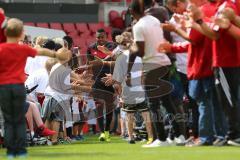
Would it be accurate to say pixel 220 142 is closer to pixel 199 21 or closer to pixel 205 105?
pixel 205 105

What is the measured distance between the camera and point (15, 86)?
7.84m

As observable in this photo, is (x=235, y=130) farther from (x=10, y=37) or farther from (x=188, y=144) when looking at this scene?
(x=10, y=37)

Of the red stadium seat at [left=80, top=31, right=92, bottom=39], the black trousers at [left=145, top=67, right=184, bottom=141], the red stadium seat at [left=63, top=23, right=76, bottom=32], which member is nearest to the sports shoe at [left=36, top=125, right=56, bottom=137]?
the black trousers at [left=145, top=67, right=184, bottom=141]

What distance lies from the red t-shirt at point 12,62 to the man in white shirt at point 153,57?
85.3 inches

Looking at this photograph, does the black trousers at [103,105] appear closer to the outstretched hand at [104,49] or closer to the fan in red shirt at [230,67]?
the outstretched hand at [104,49]

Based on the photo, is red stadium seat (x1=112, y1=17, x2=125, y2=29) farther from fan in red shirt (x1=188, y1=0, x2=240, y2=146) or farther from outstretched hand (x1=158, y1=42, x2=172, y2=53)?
fan in red shirt (x1=188, y1=0, x2=240, y2=146)

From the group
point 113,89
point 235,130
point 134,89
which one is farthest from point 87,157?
A: point 113,89

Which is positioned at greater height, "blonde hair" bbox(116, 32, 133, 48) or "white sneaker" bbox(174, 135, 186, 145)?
"blonde hair" bbox(116, 32, 133, 48)

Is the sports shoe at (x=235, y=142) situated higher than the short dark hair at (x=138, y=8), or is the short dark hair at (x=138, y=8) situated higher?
the short dark hair at (x=138, y=8)

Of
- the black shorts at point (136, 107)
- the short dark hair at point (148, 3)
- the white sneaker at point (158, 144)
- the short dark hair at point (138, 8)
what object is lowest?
the white sneaker at point (158, 144)

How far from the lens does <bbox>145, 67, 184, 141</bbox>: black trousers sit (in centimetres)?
988

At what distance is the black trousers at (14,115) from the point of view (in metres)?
7.84

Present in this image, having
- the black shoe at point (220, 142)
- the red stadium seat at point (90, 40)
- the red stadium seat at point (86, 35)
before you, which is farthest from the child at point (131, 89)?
the red stadium seat at point (86, 35)

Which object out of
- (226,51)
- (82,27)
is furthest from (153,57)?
(82,27)
